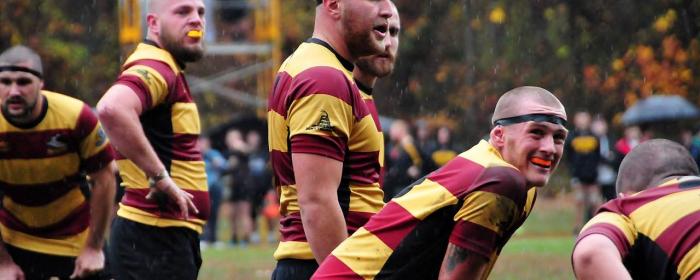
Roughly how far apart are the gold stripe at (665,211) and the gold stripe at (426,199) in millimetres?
756

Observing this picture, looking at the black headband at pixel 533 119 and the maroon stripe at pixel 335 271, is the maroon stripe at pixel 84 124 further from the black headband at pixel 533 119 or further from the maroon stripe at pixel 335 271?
the black headband at pixel 533 119

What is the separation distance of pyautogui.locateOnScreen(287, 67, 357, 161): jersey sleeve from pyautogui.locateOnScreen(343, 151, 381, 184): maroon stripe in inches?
5.5

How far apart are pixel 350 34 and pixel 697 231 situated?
5.50 feet

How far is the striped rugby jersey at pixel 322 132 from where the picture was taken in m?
5.31

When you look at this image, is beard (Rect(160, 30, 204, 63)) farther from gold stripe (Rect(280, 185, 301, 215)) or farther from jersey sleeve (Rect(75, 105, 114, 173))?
gold stripe (Rect(280, 185, 301, 215))

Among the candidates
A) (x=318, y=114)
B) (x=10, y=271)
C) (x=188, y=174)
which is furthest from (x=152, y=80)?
(x=318, y=114)

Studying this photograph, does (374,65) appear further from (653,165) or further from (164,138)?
(653,165)

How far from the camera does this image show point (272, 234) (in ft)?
82.6

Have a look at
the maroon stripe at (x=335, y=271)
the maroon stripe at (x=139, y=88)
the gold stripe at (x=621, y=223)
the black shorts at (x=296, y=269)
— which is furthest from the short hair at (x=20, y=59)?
the gold stripe at (x=621, y=223)

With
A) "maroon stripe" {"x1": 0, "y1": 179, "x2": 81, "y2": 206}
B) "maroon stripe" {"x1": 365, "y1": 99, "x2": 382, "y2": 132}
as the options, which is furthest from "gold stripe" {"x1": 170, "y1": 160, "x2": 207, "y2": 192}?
"maroon stripe" {"x1": 365, "y1": 99, "x2": 382, "y2": 132}

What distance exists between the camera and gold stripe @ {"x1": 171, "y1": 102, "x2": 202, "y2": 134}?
7.12 m

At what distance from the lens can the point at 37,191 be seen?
7.75 metres

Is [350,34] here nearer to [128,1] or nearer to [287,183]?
[287,183]

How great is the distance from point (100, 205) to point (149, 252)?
0.91m
